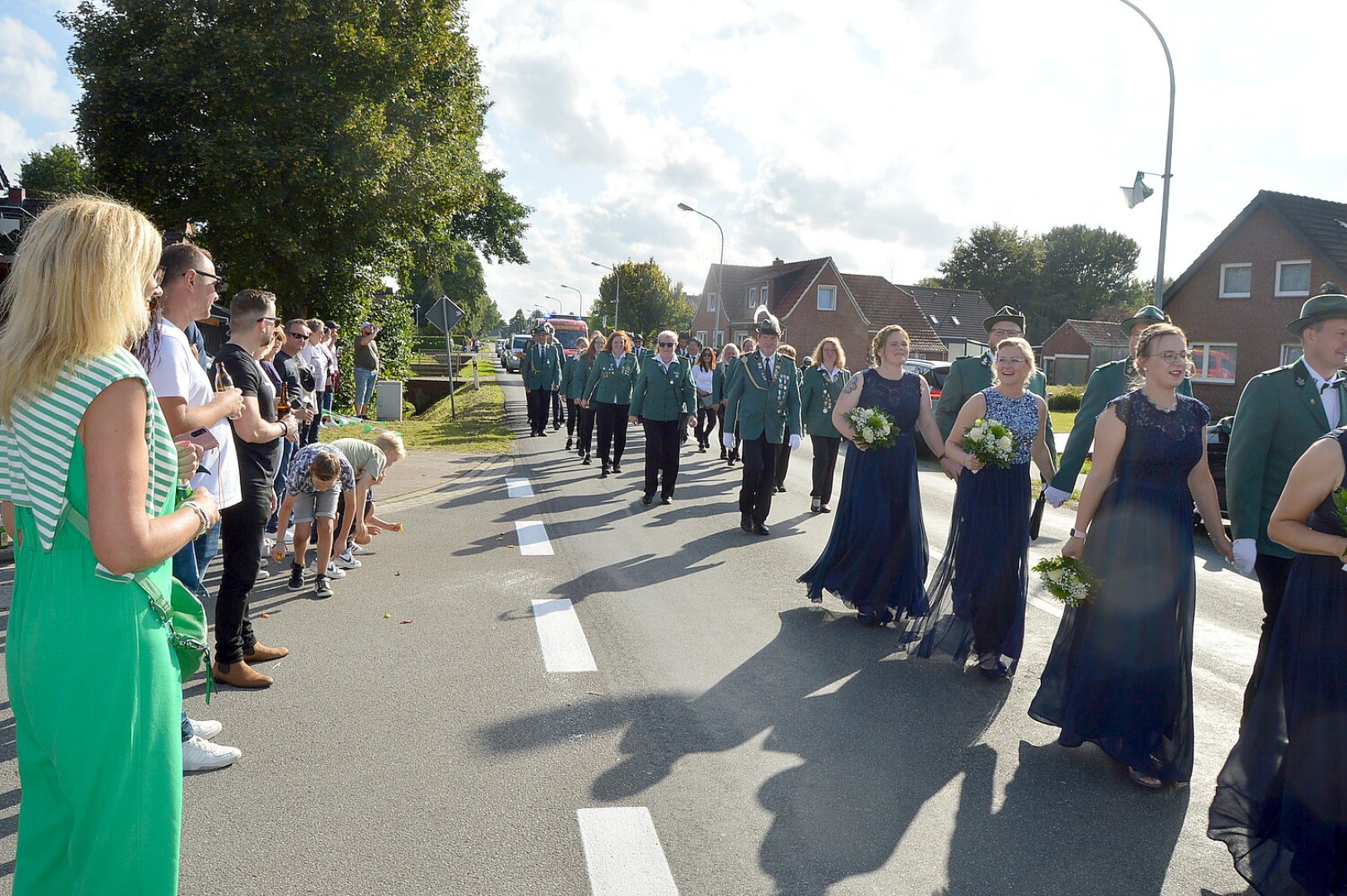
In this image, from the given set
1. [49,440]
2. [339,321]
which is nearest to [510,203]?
[339,321]

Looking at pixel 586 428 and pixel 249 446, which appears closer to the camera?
pixel 249 446

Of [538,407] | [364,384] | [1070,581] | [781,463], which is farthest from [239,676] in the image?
[364,384]

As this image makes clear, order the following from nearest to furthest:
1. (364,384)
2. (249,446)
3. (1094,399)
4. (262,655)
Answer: (249,446), (262,655), (1094,399), (364,384)

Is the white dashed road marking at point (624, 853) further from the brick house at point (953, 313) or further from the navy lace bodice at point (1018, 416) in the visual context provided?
the brick house at point (953, 313)

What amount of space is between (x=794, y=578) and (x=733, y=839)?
4344 millimetres

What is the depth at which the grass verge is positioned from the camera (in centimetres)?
1642

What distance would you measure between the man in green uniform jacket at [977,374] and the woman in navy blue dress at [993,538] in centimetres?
99

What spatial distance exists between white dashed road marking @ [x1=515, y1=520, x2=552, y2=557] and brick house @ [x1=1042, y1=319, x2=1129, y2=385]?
204ft

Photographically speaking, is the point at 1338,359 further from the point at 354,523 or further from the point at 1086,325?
the point at 1086,325

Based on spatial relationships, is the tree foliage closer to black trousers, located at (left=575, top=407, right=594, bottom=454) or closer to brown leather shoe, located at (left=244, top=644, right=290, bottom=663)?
black trousers, located at (left=575, top=407, right=594, bottom=454)

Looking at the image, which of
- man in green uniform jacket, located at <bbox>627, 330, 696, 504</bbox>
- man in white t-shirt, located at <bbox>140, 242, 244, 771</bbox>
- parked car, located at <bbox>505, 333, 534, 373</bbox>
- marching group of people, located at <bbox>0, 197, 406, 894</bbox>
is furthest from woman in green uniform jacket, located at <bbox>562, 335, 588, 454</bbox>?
parked car, located at <bbox>505, 333, 534, 373</bbox>

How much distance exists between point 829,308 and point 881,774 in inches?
2257

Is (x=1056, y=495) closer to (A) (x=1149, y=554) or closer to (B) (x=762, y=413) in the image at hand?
(A) (x=1149, y=554)

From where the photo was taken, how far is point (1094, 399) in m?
7.17
